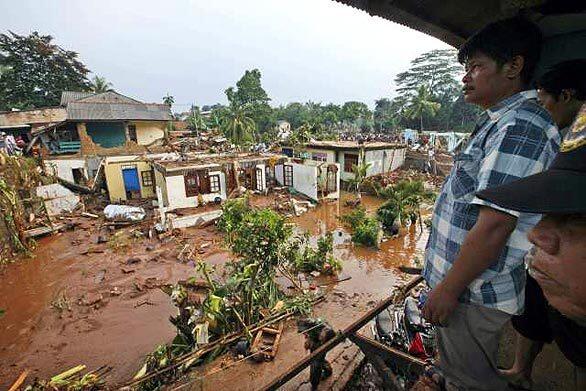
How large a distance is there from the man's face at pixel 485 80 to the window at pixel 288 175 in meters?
18.2

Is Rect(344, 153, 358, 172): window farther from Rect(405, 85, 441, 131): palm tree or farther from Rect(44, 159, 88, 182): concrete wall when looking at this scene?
Rect(405, 85, 441, 131): palm tree

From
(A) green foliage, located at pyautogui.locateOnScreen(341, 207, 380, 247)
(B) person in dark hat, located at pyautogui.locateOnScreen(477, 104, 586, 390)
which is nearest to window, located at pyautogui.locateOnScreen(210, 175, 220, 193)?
(A) green foliage, located at pyautogui.locateOnScreen(341, 207, 380, 247)

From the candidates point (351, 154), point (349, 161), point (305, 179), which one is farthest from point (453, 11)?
point (349, 161)

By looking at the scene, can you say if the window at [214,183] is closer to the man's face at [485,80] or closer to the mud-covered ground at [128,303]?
the mud-covered ground at [128,303]

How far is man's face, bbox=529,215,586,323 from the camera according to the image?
81cm

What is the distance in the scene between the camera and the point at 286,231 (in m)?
6.83

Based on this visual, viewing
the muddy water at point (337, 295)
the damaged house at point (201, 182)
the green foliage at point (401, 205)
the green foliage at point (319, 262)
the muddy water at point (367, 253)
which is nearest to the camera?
the muddy water at point (337, 295)

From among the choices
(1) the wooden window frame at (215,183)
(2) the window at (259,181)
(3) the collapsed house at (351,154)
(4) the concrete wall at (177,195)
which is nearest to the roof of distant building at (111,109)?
(3) the collapsed house at (351,154)

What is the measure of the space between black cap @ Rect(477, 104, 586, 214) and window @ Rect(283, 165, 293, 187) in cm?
1905

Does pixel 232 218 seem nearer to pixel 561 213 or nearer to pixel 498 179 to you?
pixel 498 179

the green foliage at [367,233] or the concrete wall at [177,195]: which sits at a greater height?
the concrete wall at [177,195]

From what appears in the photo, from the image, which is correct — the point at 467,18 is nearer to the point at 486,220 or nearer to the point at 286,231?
the point at 486,220

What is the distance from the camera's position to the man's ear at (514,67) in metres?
1.53

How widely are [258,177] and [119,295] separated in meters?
11.4
